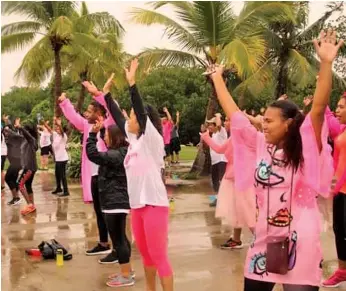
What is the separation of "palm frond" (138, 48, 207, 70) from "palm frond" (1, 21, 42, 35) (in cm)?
736

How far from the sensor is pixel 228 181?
692 centimetres

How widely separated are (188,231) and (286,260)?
16.8ft

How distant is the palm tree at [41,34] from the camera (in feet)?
67.4

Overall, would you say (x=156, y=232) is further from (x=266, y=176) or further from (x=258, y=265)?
(x=266, y=176)

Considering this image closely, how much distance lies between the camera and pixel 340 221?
17.2ft

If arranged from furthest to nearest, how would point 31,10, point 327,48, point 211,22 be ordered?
point 31,10 < point 211,22 < point 327,48

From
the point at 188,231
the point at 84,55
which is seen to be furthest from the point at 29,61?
the point at 188,231

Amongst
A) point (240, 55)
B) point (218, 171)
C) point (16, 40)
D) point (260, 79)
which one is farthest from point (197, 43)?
point (16, 40)

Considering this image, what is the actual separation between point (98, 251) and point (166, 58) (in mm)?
9739

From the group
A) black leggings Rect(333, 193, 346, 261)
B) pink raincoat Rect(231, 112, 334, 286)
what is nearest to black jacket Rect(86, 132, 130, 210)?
black leggings Rect(333, 193, 346, 261)

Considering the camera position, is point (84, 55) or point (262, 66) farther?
point (84, 55)

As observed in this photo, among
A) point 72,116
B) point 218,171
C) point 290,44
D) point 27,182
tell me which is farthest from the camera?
point 290,44

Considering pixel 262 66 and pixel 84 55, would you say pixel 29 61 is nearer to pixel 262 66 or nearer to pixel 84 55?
pixel 84 55

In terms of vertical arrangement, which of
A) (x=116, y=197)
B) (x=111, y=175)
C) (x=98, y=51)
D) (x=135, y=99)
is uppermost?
(x=98, y=51)
